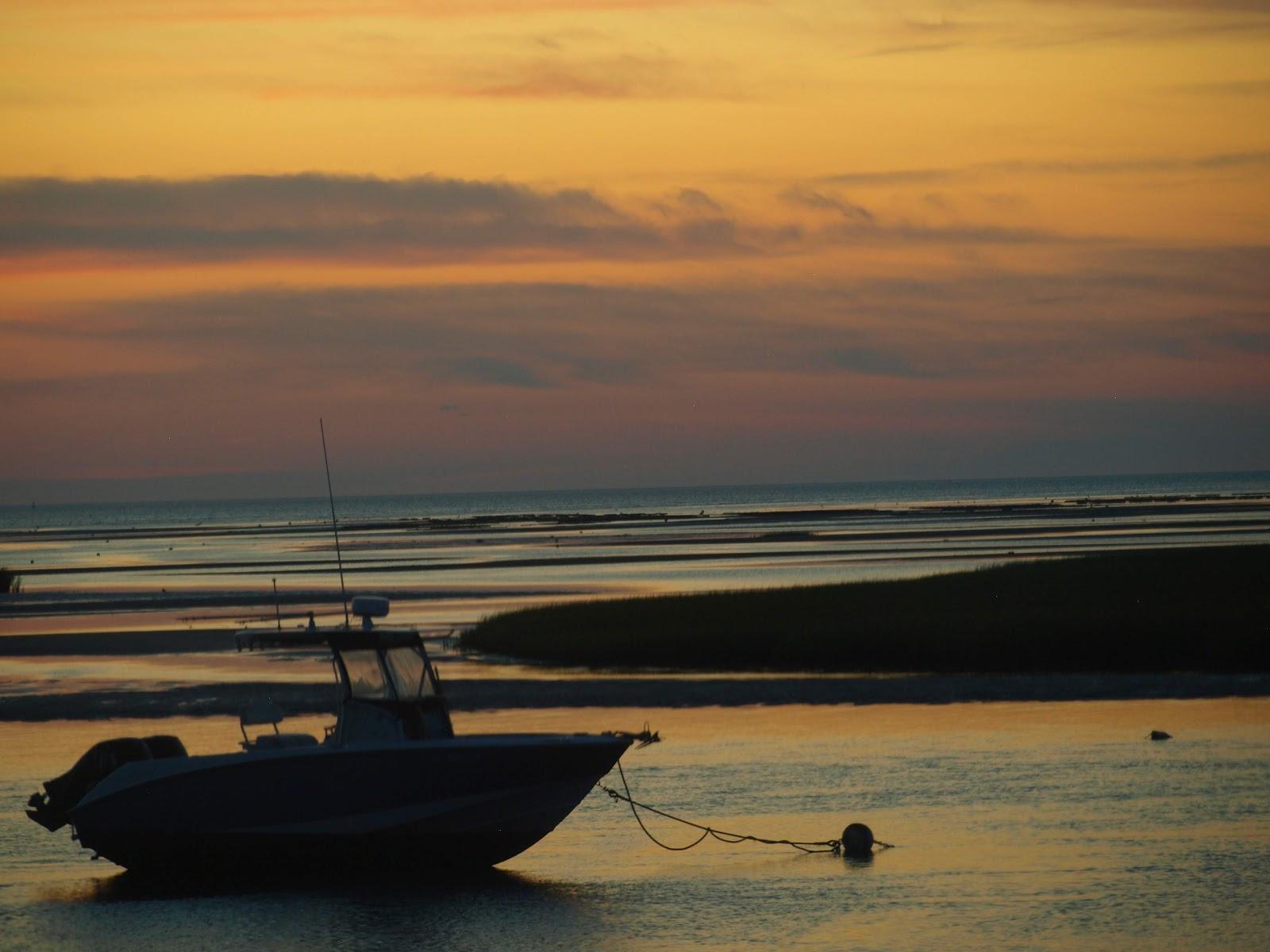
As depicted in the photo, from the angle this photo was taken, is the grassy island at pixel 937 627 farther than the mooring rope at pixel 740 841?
Yes

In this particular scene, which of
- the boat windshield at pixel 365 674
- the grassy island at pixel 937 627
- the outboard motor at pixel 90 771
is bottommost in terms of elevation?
the outboard motor at pixel 90 771

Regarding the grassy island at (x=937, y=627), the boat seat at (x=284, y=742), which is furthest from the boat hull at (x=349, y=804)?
the grassy island at (x=937, y=627)

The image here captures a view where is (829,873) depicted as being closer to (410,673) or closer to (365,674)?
(410,673)

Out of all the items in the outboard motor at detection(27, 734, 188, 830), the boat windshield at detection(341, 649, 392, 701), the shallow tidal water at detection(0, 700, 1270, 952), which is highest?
the boat windshield at detection(341, 649, 392, 701)

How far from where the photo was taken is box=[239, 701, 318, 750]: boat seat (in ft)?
64.2

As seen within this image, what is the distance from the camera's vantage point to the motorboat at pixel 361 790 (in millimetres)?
18859

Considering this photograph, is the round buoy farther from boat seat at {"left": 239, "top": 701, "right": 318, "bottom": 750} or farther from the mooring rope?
boat seat at {"left": 239, "top": 701, "right": 318, "bottom": 750}

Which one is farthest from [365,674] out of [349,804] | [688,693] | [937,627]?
[937,627]

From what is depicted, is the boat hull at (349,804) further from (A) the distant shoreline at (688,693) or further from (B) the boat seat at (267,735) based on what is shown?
(A) the distant shoreline at (688,693)

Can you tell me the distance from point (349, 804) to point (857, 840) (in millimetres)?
5657

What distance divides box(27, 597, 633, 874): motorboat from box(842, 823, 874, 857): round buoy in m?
2.70

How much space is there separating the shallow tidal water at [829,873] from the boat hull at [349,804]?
0.39m

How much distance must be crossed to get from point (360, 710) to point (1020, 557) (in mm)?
56440

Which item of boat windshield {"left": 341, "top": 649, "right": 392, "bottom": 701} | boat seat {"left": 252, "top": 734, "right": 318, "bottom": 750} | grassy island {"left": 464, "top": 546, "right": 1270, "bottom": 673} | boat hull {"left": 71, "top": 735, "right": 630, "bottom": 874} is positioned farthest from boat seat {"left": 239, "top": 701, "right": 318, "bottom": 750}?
grassy island {"left": 464, "top": 546, "right": 1270, "bottom": 673}
